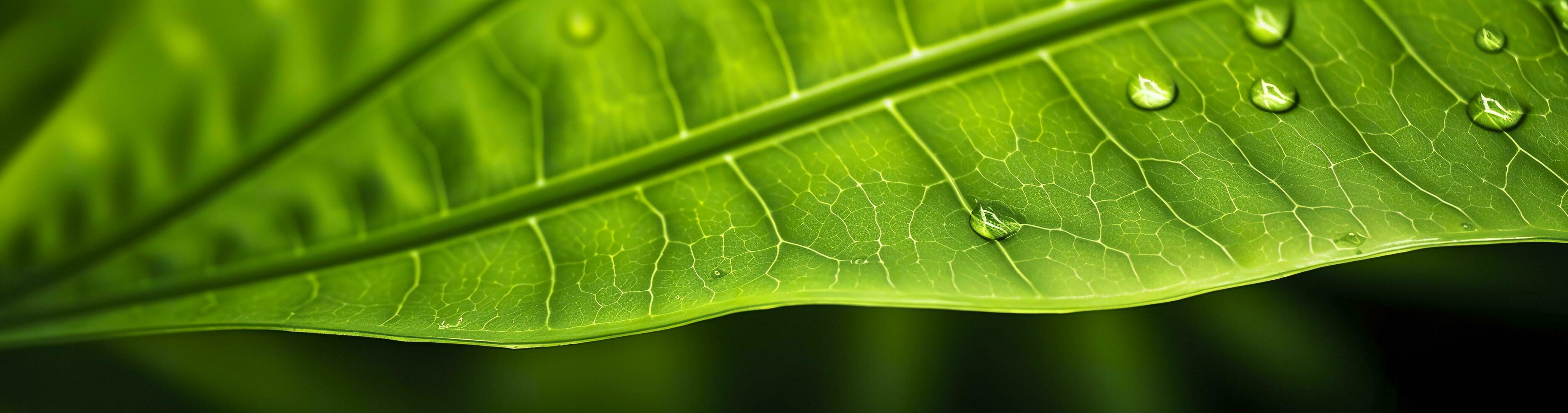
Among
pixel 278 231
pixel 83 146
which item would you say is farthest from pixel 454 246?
pixel 83 146

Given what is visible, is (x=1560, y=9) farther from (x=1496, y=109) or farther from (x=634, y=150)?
(x=634, y=150)

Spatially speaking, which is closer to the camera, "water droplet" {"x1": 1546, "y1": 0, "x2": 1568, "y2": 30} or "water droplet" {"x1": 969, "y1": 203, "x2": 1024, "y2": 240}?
"water droplet" {"x1": 1546, "y1": 0, "x2": 1568, "y2": 30}

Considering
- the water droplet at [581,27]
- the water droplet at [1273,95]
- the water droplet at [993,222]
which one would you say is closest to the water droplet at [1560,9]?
the water droplet at [1273,95]

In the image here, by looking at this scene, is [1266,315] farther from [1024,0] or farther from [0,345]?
[0,345]

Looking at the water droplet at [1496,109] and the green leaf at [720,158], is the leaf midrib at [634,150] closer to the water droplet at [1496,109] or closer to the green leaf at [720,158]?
the green leaf at [720,158]

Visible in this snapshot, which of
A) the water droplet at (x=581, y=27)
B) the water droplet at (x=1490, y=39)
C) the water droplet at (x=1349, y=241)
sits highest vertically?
the water droplet at (x=1490, y=39)

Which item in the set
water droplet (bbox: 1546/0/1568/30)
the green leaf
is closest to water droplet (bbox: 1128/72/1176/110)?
the green leaf

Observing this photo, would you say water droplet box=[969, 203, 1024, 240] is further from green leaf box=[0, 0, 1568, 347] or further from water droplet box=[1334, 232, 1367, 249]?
water droplet box=[1334, 232, 1367, 249]

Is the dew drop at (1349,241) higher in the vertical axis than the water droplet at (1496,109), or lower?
lower
